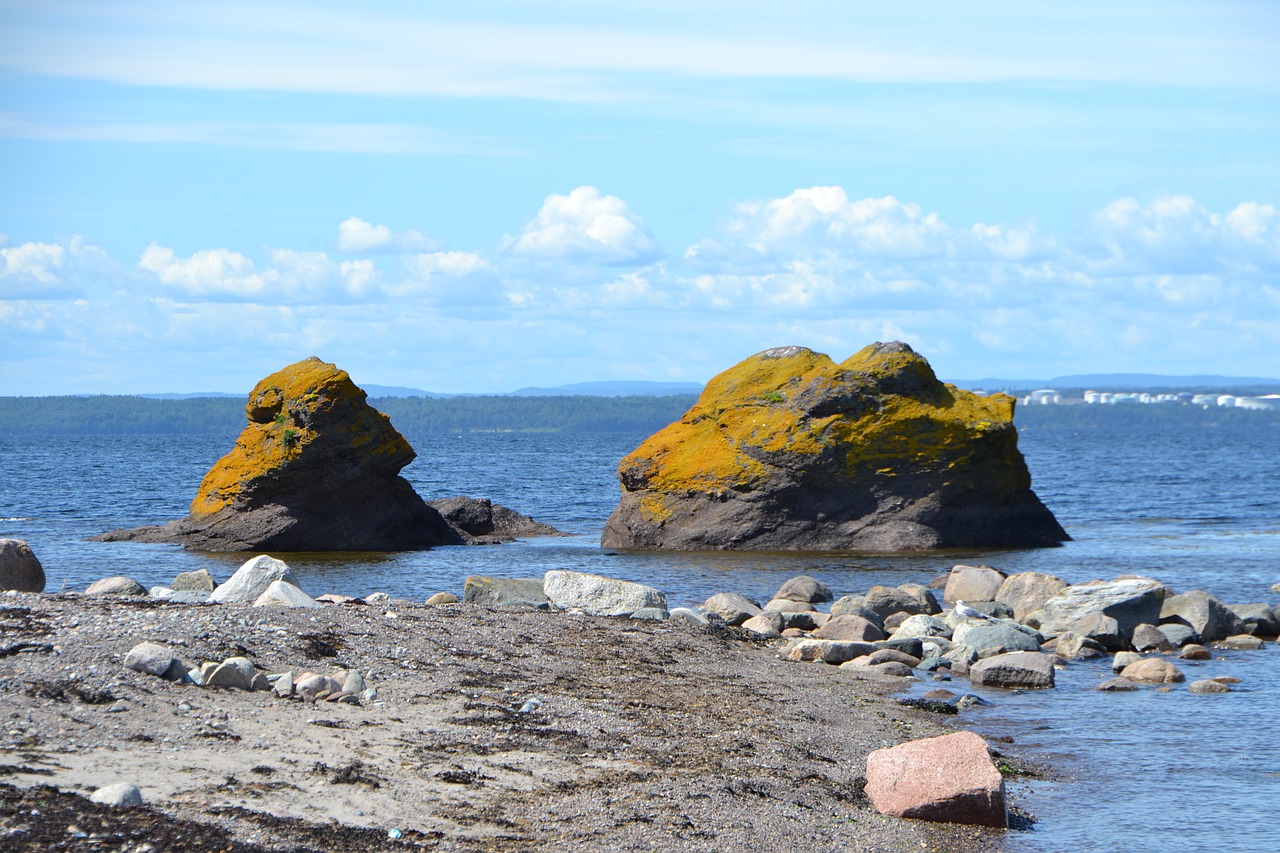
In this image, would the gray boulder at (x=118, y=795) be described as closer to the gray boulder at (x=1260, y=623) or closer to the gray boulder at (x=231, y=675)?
the gray boulder at (x=231, y=675)

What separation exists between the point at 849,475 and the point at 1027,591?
963 centimetres

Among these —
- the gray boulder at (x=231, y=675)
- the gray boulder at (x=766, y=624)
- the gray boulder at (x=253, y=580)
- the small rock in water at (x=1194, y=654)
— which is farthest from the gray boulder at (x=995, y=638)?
the gray boulder at (x=231, y=675)

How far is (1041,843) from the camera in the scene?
34.4 ft

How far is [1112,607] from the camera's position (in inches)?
807

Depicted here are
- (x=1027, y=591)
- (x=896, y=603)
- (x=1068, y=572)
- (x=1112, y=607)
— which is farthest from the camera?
(x=1068, y=572)

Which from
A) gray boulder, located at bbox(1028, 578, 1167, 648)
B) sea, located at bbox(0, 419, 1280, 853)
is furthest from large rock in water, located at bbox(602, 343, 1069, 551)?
gray boulder, located at bbox(1028, 578, 1167, 648)

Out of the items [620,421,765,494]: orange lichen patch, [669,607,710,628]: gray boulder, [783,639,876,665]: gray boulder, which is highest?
[620,421,765,494]: orange lichen patch

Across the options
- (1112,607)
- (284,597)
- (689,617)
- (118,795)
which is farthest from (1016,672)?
(118,795)

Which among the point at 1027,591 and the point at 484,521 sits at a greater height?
the point at 1027,591

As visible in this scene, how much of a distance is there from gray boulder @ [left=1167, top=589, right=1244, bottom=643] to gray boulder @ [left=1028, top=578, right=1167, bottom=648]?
1.30ft

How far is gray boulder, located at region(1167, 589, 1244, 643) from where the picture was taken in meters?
20.6

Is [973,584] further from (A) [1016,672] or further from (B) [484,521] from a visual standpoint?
(B) [484,521]

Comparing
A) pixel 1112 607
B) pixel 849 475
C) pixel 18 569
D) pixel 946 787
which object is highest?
pixel 849 475

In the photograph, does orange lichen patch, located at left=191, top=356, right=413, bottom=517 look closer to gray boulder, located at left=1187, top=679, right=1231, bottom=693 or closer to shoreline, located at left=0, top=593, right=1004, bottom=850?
shoreline, located at left=0, top=593, right=1004, bottom=850
